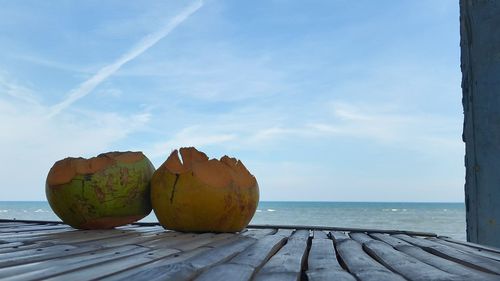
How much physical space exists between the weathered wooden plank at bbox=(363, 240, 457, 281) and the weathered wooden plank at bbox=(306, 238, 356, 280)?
16 cm

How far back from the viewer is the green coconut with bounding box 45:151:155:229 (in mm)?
3137

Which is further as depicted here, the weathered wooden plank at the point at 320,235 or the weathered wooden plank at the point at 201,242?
the weathered wooden plank at the point at 320,235

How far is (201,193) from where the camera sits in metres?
3.02

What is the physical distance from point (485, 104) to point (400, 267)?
157cm

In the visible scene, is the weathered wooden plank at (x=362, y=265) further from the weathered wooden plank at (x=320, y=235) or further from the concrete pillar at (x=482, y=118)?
the concrete pillar at (x=482, y=118)

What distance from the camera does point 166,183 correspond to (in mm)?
3094

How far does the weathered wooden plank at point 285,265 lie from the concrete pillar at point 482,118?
1214 millimetres

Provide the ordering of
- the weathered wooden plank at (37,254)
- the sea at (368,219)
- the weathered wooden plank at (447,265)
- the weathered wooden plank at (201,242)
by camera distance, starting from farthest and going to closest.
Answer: the sea at (368,219) → the weathered wooden plank at (201,242) → the weathered wooden plank at (37,254) → the weathered wooden plank at (447,265)

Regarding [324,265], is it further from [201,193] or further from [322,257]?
[201,193]

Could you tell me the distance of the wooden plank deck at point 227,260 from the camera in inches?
55.8

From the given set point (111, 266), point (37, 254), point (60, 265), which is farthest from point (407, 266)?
point (37, 254)

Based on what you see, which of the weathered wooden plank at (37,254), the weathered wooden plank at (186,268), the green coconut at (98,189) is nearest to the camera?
the weathered wooden plank at (186,268)

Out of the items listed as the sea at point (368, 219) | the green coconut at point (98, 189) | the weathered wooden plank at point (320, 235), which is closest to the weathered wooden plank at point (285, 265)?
the weathered wooden plank at point (320, 235)

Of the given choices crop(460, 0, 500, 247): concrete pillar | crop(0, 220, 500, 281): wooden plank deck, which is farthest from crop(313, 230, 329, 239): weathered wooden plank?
crop(460, 0, 500, 247): concrete pillar
